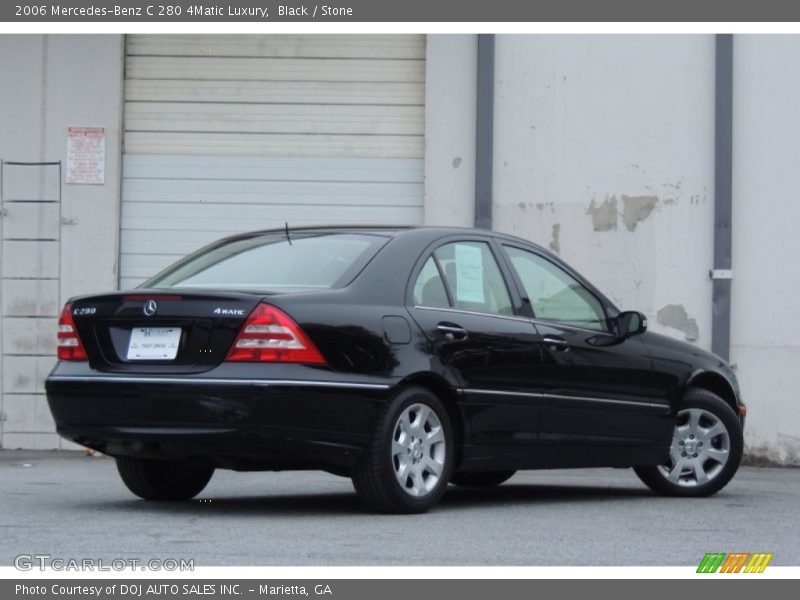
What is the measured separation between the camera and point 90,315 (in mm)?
8180

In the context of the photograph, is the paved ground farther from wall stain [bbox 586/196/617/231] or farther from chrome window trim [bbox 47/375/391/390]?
wall stain [bbox 586/196/617/231]

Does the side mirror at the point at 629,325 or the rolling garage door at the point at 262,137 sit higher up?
the rolling garage door at the point at 262,137

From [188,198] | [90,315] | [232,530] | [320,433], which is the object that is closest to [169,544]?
[232,530]

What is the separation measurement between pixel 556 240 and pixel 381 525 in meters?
7.62

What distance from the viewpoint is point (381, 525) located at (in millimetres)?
7703

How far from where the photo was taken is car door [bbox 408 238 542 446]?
27.8 feet

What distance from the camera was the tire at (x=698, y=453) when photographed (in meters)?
10.2

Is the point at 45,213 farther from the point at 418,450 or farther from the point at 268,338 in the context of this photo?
the point at 268,338

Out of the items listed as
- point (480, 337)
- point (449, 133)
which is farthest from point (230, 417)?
point (449, 133)

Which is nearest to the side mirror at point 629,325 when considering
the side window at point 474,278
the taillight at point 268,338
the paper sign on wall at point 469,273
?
the side window at point 474,278

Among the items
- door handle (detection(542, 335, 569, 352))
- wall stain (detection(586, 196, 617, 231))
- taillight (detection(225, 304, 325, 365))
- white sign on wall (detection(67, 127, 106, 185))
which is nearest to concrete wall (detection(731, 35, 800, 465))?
wall stain (detection(586, 196, 617, 231))

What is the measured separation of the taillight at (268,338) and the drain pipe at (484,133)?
730cm

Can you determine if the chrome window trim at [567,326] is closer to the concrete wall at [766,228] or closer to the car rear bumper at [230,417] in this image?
the car rear bumper at [230,417]

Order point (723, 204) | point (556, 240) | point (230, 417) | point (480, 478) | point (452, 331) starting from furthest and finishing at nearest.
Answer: point (556, 240) → point (723, 204) → point (480, 478) → point (452, 331) → point (230, 417)
